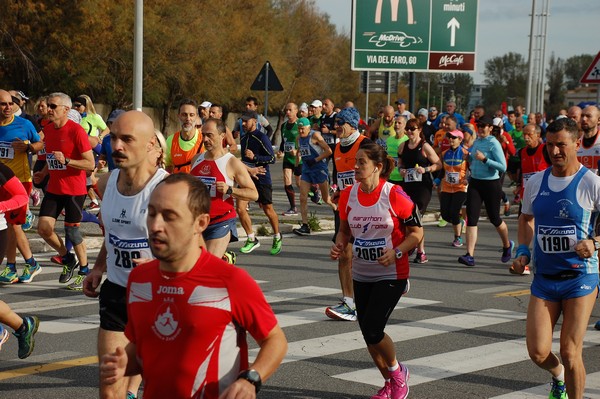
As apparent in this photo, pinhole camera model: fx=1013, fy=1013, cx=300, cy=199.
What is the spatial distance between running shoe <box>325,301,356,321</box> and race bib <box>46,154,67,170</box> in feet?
10.8

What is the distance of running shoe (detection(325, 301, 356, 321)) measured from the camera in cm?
934

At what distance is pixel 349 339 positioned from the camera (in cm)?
856

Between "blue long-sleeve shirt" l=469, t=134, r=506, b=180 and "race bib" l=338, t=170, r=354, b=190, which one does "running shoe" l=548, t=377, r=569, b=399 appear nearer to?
"race bib" l=338, t=170, r=354, b=190

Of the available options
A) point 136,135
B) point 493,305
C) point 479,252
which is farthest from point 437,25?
point 136,135

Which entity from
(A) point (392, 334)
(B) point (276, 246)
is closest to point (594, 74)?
(B) point (276, 246)

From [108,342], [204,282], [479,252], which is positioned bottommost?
[479,252]

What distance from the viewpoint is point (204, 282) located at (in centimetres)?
364

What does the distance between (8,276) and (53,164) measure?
4.54 feet

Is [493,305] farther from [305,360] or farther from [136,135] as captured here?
[136,135]

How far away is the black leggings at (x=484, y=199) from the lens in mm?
13531

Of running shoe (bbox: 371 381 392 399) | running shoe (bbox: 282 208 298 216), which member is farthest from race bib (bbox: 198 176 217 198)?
running shoe (bbox: 282 208 298 216)

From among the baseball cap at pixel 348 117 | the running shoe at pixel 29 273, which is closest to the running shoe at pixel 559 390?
the baseball cap at pixel 348 117

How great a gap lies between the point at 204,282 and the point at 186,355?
0.27 metres

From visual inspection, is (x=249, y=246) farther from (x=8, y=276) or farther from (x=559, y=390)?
(x=559, y=390)
